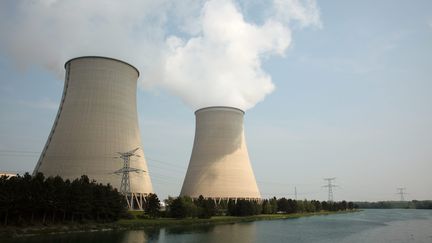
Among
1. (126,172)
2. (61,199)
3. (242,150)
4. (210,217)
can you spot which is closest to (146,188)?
(126,172)

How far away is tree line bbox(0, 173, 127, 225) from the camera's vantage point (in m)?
20.2

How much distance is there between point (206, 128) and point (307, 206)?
26399mm

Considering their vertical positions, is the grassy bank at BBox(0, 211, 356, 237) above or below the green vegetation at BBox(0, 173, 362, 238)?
below

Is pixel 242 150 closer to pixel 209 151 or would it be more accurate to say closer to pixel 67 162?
pixel 209 151

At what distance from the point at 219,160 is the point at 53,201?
58.8ft

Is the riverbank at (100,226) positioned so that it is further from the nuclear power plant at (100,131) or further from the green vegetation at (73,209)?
the nuclear power plant at (100,131)

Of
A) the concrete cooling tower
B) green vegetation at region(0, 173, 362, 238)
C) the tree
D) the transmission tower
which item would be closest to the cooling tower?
the transmission tower

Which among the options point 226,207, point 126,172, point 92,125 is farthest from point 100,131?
point 226,207

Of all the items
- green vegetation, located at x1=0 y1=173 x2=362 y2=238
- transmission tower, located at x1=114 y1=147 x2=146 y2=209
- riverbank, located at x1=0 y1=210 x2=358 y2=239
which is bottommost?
riverbank, located at x1=0 y1=210 x2=358 y2=239

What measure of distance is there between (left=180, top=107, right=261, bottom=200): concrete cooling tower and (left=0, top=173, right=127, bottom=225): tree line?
13.1m

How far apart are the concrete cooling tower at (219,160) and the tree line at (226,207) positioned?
1.40m

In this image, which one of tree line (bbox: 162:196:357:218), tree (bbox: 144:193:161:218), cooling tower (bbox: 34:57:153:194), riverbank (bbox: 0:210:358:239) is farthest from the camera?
tree line (bbox: 162:196:357:218)

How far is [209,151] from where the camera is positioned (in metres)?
37.3

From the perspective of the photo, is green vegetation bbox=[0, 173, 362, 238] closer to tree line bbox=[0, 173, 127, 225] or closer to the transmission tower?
tree line bbox=[0, 173, 127, 225]
